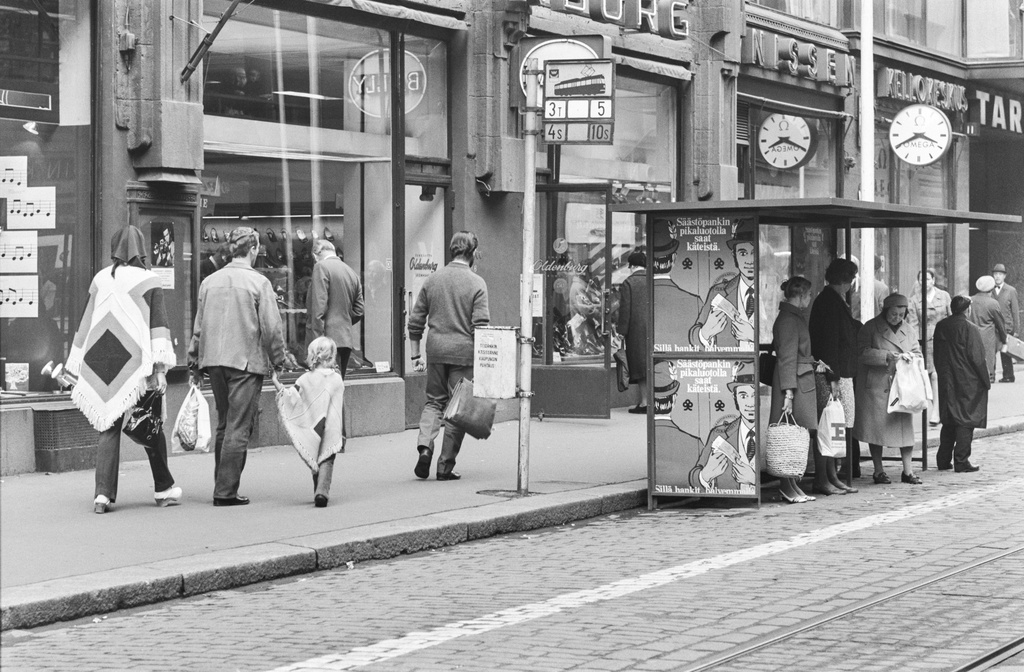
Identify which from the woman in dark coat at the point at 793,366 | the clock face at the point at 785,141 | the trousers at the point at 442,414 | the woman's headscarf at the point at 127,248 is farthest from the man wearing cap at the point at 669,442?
the clock face at the point at 785,141

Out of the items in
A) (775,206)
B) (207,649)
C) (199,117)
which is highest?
(199,117)

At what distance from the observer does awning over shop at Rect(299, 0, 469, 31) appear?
14688mm

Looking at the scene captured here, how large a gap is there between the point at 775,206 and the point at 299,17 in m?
5.89

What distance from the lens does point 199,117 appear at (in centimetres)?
1280

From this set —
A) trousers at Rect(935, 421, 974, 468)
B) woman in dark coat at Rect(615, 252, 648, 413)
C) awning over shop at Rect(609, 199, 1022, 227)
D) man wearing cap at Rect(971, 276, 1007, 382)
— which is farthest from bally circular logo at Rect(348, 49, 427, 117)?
man wearing cap at Rect(971, 276, 1007, 382)

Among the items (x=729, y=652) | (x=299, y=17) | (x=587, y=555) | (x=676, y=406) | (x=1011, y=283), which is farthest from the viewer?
(x=1011, y=283)

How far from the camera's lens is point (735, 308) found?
11.4 meters

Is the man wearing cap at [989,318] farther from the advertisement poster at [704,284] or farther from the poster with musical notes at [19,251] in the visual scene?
the poster with musical notes at [19,251]

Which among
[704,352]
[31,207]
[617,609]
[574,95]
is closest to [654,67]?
[574,95]

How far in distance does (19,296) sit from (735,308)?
569 centimetres

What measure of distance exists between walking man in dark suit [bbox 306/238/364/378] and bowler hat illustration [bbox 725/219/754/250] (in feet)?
13.4

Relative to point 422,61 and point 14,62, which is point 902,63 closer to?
point 422,61

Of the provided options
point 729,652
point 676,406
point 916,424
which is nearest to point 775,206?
point 676,406

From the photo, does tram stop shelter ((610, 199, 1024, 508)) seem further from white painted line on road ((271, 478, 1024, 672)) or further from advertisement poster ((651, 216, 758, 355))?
white painted line on road ((271, 478, 1024, 672))
